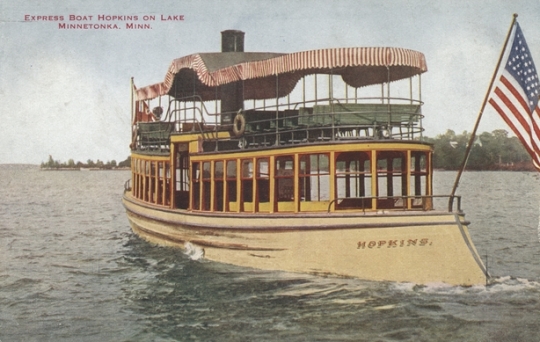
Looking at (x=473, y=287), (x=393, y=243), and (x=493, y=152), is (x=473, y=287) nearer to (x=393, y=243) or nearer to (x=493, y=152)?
(x=393, y=243)

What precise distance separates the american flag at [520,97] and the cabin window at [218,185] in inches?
280

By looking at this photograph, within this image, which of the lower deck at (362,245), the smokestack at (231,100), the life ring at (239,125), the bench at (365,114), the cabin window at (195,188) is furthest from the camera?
the smokestack at (231,100)

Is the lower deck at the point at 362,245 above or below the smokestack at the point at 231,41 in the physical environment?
below

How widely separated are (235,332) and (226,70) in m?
7.22

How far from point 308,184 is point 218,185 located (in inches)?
100.0

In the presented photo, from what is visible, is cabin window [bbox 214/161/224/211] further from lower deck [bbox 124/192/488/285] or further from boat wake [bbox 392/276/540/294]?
boat wake [bbox 392/276/540/294]

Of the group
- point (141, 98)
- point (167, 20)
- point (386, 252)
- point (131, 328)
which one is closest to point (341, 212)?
point (386, 252)

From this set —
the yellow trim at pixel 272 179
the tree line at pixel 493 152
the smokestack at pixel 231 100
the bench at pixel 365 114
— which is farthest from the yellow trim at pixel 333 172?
the tree line at pixel 493 152

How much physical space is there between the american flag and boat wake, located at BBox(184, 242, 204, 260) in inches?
306

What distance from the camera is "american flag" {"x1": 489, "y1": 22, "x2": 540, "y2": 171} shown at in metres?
10.3

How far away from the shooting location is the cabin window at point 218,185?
14914 mm

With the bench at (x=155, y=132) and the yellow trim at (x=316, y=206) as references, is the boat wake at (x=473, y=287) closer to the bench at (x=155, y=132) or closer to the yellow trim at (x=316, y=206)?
the yellow trim at (x=316, y=206)

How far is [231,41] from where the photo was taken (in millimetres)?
18391

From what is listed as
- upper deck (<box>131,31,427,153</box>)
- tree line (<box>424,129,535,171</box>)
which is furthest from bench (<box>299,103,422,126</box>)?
tree line (<box>424,129,535,171</box>)
